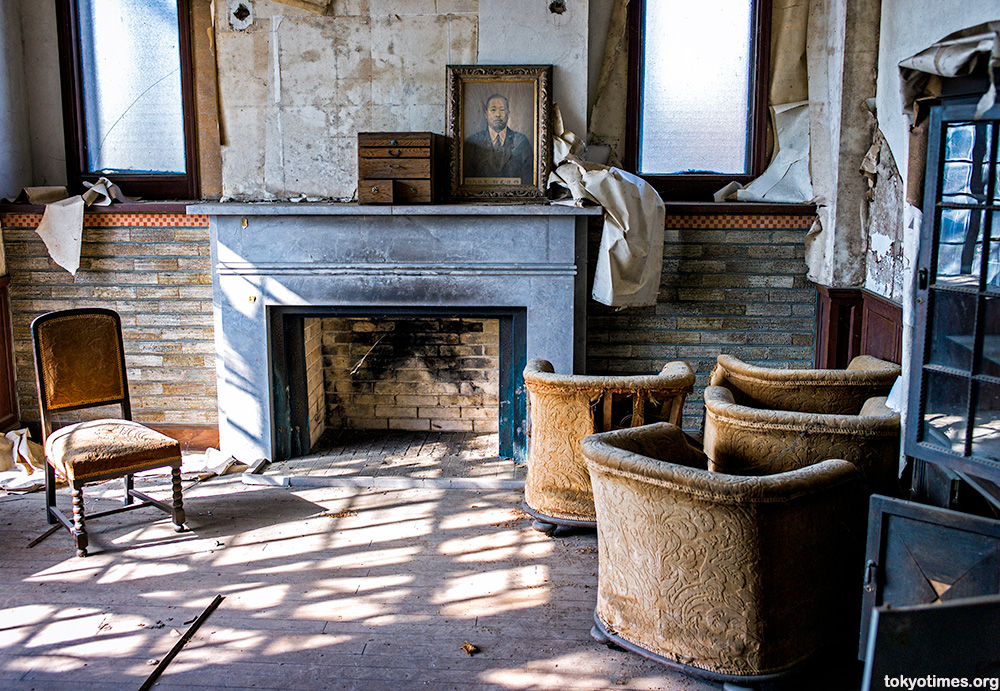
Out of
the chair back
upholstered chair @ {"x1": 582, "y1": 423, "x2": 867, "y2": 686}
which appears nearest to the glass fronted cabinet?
upholstered chair @ {"x1": 582, "y1": 423, "x2": 867, "y2": 686}

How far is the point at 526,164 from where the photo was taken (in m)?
5.09

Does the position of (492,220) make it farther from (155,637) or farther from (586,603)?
(155,637)

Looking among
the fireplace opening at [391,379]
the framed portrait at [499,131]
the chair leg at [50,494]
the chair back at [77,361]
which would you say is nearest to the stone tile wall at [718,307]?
the framed portrait at [499,131]

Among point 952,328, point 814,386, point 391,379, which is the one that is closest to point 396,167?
point 391,379

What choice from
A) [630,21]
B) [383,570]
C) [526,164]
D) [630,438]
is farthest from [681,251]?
[383,570]

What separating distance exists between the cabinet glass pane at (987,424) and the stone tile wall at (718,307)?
271 cm

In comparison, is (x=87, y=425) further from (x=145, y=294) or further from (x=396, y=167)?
(x=396, y=167)

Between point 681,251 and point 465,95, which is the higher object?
point 465,95

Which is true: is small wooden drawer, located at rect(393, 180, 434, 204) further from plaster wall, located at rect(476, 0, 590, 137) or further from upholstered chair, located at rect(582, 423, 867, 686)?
upholstered chair, located at rect(582, 423, 867, 686)

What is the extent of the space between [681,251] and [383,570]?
2.69 metres

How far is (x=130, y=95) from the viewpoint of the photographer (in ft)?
17.8

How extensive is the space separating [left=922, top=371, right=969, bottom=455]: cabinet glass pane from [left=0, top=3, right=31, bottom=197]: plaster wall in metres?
5.31

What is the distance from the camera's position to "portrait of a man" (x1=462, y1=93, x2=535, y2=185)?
16.5ft

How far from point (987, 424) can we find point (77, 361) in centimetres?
410
